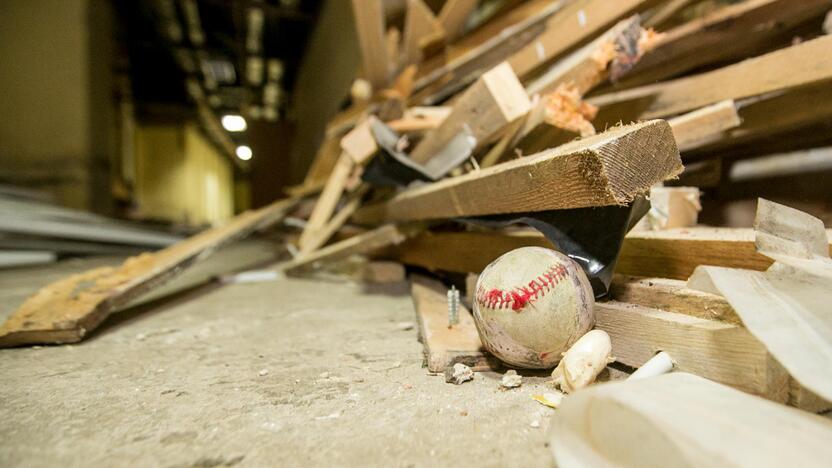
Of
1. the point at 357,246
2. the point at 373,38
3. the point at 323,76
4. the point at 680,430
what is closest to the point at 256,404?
the point at 680,430

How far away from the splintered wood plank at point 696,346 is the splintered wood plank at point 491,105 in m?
0.83

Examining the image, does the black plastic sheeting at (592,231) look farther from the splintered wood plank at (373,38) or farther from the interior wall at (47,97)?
the interior wall at (47,97)

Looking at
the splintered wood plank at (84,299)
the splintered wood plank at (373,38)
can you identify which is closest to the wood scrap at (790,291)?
the splintered wood plank at (84,299)

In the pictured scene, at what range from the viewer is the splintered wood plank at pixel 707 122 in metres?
1.82

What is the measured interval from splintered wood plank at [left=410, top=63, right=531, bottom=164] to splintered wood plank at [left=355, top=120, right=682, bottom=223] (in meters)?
0.38

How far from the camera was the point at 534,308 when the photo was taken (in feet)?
3.92

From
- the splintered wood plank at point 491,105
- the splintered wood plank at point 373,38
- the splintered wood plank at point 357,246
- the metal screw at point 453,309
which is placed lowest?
the metal screw at point 453,309

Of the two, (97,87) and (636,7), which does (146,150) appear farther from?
(636,7)

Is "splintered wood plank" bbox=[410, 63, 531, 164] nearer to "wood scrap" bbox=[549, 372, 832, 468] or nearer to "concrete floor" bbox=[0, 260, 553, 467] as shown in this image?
"concrete floor" bbox=[0, 260, 553, 467]

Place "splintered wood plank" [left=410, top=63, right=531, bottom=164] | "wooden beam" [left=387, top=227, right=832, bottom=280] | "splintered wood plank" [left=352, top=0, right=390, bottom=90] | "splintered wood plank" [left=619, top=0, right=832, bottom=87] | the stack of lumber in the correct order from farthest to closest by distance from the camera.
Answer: "splintered wood plank" [left=352, top=0, right=390, bottom=90], "splintered wood plank" [left=619, top=0, right=832, bottom=87], "splintered wood plank" [left=410, top=63, right=531, bottom=164], "wooden beam" [left=387, top=227, right=832, bottom=280], the stack of lumber

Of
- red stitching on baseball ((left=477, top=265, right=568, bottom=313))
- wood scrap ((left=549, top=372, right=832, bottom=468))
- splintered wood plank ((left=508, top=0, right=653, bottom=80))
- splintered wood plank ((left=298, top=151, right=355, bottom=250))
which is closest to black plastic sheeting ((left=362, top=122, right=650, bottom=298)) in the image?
red stitching on baseball ((left=477, top=265, right=568, bottom=313))

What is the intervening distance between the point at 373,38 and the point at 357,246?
1349 millimetres

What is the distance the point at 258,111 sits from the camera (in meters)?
14.6

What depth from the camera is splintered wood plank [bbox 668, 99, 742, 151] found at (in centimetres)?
182
